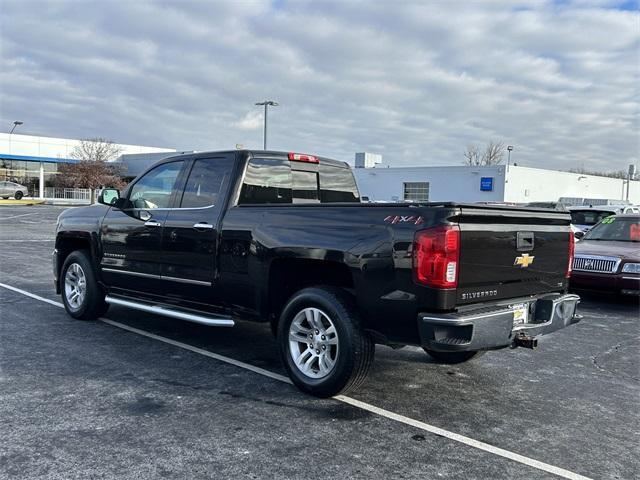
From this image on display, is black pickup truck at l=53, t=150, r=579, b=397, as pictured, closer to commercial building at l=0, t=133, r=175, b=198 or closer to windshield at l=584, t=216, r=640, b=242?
windshield at l=584, t=216, r=640, b=242

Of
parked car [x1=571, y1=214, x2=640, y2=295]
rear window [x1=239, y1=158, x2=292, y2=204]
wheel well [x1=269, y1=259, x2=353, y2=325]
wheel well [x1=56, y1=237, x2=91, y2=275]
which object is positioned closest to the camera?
wheel well [x1=269, y1=259, x2=353, y2=325]

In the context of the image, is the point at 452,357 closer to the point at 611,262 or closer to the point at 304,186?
the point at 304,186

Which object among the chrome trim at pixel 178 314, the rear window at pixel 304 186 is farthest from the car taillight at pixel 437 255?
the rear window at pixel 304 186

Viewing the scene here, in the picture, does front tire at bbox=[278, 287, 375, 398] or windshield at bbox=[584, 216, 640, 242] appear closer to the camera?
front tire at bbox=[278, 287, 375, 398]

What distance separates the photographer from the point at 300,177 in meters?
6.14

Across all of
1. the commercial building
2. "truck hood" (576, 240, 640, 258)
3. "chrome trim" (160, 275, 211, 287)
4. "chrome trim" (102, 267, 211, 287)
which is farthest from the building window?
"chrome trim" (160, 275, 211, 287)

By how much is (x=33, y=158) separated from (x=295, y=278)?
6173 centimetres

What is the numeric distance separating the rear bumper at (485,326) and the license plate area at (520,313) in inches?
0.6

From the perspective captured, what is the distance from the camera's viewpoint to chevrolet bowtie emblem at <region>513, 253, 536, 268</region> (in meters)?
4.58

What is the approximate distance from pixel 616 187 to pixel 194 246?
61.0 meters

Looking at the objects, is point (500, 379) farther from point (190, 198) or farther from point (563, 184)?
point (563, 184)

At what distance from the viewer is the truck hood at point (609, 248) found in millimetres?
9117

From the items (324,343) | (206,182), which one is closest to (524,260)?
Answer: (324,343)

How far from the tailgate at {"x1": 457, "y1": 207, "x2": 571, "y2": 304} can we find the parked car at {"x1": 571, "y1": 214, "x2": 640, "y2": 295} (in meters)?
4.33
